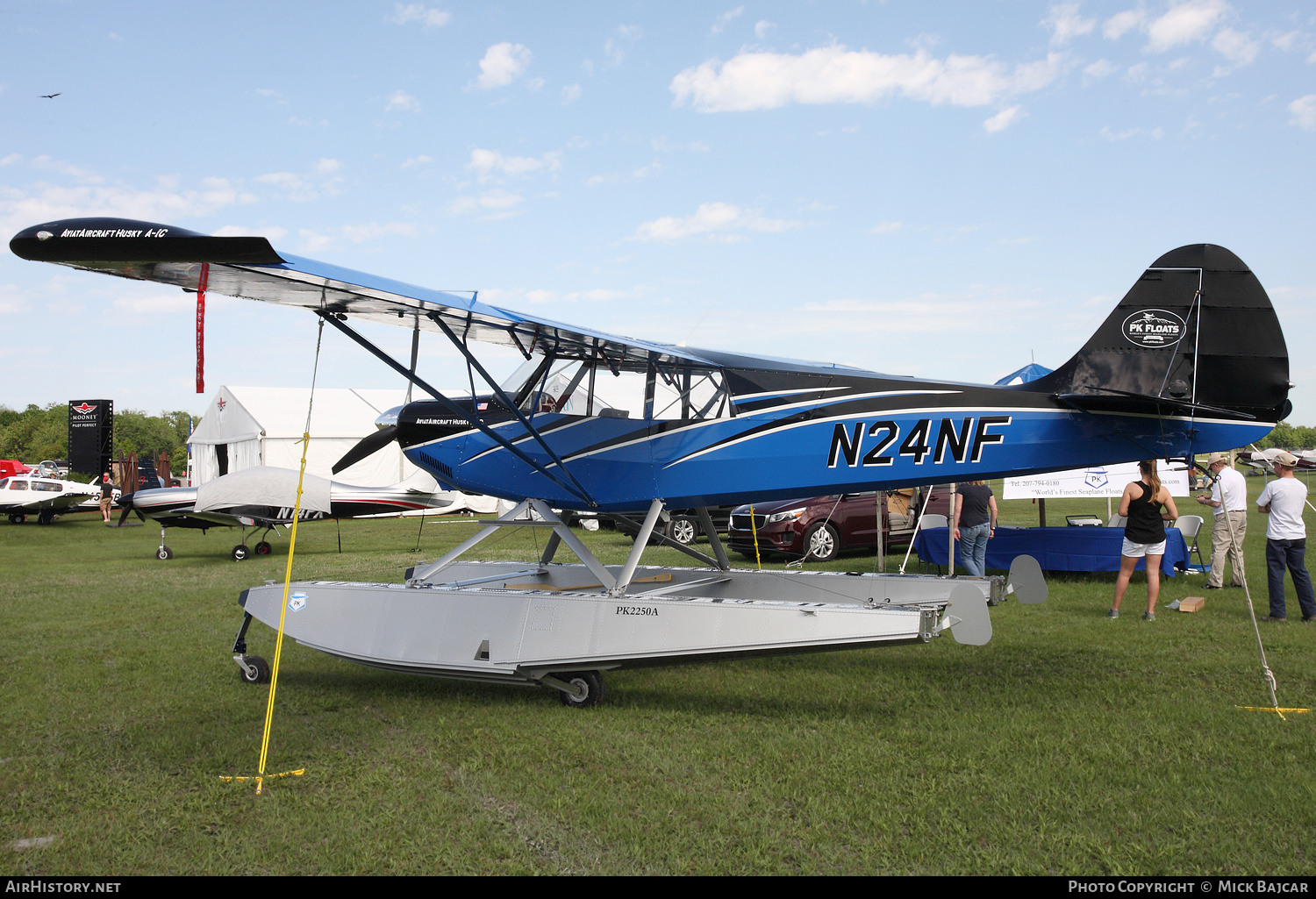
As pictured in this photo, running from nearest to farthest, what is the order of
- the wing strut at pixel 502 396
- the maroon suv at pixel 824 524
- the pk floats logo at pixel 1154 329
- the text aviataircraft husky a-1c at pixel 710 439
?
the text aviataircraft husky a-1c at pixel 710 439 < the pk floats logo at pixel 1154 329 < the wing strut at pixel 502 396 < the maroon suv at pixel 824 524

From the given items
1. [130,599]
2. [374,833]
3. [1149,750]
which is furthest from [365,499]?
[1149,750]

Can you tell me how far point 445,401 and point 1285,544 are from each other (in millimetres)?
8280

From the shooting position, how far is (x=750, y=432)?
6.52 m

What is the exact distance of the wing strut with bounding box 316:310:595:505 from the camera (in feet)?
18.6

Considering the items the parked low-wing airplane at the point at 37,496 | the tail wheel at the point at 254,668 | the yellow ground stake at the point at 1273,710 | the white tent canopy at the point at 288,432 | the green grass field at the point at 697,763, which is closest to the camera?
the green grass field at the point at 697,763

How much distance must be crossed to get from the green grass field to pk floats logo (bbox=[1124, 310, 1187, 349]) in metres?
2.51

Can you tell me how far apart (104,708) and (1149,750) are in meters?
6.86

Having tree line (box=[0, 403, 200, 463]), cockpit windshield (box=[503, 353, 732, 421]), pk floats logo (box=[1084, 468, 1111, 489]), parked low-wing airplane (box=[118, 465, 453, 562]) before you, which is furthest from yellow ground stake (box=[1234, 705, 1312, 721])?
tree line (box=[0, 403, 200, 463])

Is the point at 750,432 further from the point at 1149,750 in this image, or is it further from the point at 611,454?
the point at 1149,750

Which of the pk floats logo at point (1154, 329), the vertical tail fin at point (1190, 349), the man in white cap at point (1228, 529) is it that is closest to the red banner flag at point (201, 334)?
the vertical tail fin at point (1190, 349)

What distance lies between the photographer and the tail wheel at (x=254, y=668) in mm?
6535

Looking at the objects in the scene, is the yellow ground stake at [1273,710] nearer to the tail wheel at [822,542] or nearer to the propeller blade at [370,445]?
the propeller blade at [370,445]

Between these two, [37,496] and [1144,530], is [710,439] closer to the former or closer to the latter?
[1144,530]

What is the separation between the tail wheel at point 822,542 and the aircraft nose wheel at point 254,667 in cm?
951
